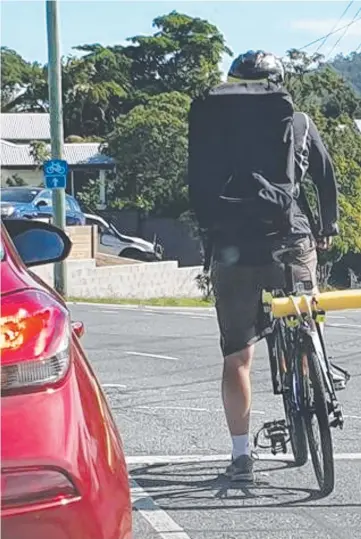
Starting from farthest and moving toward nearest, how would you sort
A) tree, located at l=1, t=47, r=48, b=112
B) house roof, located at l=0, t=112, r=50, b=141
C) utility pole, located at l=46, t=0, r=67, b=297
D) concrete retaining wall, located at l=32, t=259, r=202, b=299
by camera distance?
tree, located at l=1, t=47, r=48, b=112 → house roof, located at l=0, t=112, r=50, b=141 → concrete retaining wall, located at l=32, t=259, r=202, b=299 → utility pole, located at l=46, t=0, r=67, b=297

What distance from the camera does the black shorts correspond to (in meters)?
4.79

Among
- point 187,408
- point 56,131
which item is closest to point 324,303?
point 187,408

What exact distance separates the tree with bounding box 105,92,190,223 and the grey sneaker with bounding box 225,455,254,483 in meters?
34.9

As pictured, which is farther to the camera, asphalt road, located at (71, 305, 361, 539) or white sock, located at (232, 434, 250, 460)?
white sock, located at (232, 434, 250, 460)

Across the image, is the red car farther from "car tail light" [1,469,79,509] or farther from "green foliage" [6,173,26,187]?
"green foliage" [6,173,26,187]

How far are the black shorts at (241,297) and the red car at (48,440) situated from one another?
6.87 feet

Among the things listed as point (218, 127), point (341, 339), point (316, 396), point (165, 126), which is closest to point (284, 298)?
point (316, 396)

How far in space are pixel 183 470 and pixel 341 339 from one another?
23.5ft

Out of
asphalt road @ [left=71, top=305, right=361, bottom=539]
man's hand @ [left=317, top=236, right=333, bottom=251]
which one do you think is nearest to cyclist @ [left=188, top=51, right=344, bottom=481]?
man's hand @ [left=317, top=236, right=333, bottom=251]

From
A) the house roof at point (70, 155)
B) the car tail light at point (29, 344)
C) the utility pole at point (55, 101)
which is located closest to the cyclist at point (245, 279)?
the car tail light at point (29, 344)

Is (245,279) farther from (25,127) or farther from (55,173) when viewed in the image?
(25,127)

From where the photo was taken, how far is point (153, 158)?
4097 cm

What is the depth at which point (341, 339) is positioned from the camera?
12070 mm

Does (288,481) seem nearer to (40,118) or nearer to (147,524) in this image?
(147,524)
